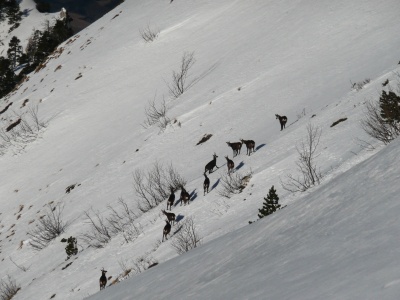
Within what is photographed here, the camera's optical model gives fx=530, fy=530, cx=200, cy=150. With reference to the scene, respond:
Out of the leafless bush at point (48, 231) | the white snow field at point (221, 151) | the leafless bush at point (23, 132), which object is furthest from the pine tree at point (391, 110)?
the leafless bush at point (23, 132)

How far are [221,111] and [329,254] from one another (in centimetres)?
2031

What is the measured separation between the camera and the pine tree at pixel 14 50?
80613 millimetres

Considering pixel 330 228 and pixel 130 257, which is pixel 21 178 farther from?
pixel 330 228

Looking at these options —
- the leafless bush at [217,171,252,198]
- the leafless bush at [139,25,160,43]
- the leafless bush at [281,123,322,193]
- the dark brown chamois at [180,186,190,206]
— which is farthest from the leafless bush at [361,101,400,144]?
the leafless bush at [139,25,160,43]

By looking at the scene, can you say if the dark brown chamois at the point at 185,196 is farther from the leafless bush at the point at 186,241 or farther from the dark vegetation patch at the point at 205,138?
the dark vegetation patch at the point at 205,138

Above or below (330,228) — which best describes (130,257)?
below

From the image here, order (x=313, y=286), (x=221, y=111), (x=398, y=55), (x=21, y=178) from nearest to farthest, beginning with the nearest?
(x=313, y=286) → (x=398, y=55) → (x=221, y=111) → (x=21, y=178)

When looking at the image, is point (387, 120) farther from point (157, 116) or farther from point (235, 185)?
point (157, 116)

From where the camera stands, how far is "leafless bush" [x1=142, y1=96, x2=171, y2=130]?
87.1 ft

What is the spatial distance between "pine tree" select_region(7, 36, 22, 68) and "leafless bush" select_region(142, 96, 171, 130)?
5718 cm

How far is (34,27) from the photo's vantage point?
295 feet

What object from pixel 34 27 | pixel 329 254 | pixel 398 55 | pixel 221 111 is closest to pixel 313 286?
pixel 329 254

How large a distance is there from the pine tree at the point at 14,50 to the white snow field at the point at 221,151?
115ft

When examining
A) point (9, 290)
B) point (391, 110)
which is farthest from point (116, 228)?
point (391, 110)
